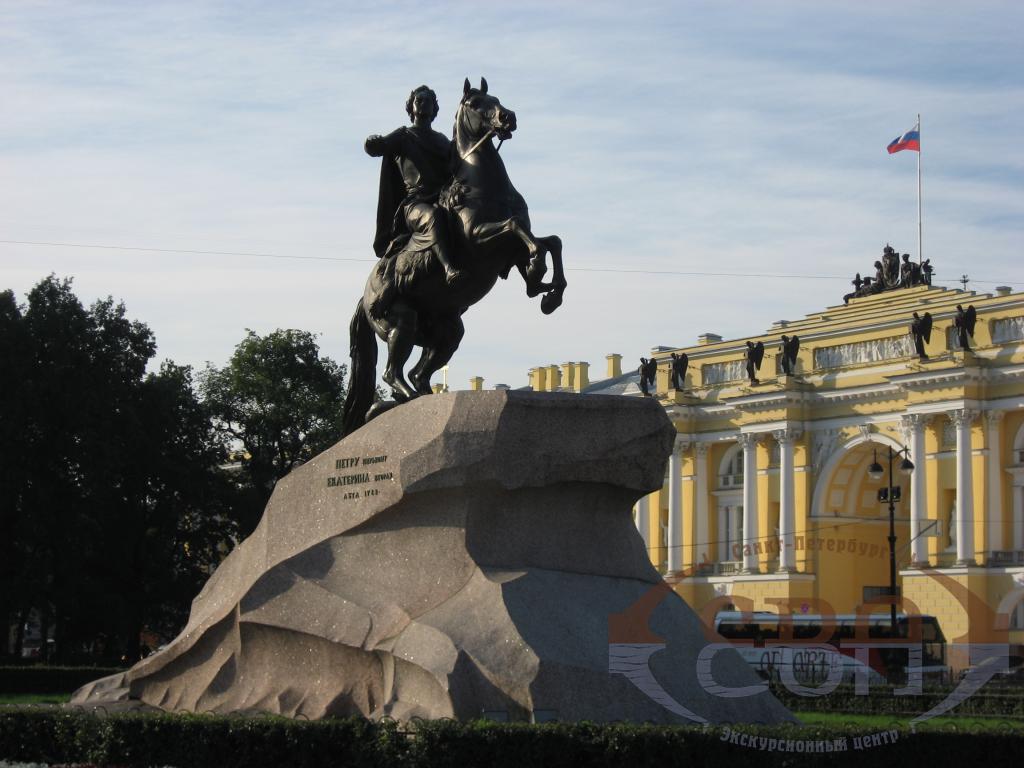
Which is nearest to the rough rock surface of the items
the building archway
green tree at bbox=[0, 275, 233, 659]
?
green tree at bbox=[0, 275, 233, 659]

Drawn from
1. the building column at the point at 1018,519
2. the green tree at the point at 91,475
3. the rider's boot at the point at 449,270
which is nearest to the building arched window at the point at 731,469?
the building column at the point at 1018,519

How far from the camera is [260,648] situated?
39.1ft

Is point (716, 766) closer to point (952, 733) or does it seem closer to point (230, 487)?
point (952, 733)

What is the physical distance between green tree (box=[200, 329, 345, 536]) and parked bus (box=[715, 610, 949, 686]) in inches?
568

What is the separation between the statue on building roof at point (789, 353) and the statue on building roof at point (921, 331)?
584 cm

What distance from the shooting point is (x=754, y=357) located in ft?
205

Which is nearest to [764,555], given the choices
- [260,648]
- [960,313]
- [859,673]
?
[960,313]

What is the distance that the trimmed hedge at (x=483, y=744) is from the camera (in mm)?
9250

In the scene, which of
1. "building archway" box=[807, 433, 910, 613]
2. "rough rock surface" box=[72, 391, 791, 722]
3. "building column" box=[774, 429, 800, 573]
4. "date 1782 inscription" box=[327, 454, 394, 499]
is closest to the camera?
"rough rock surface" box=[72, 391, 791, 722]

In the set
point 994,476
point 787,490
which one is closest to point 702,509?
point 787,490

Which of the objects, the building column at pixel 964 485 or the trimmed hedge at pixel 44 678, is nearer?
the trimmed hedge at pixel 44 678

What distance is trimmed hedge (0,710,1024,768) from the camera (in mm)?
9250

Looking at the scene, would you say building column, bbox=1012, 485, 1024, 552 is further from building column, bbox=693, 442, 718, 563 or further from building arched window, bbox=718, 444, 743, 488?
building column, bbox=693, 442, 718, 563

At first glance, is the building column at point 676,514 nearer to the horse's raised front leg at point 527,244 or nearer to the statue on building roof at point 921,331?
the statue on building roof at point 921,331
